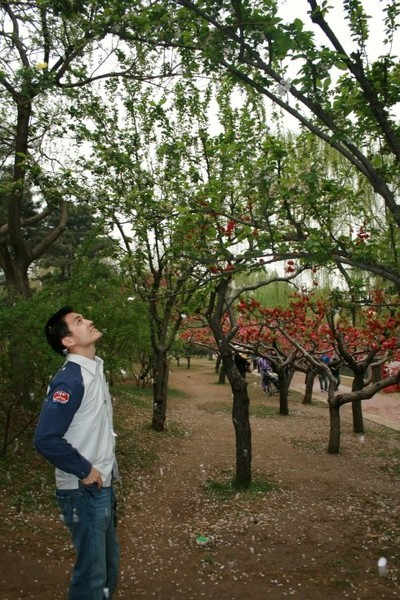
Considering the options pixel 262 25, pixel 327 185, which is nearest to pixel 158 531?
pixel 327 185

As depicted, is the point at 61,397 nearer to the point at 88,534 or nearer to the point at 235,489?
the point at 88,534

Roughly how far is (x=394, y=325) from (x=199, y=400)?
11.4 metres

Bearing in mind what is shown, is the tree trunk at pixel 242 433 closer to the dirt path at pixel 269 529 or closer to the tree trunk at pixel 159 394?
the dirt path at pixel 269 529

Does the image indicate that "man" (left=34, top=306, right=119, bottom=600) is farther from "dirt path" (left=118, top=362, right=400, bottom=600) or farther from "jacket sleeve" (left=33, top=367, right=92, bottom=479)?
"dirt path" (left=118, top=362, right=400, bottom=600)

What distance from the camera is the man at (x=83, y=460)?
2.64 metres

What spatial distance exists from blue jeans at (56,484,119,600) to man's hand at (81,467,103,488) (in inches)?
3.3

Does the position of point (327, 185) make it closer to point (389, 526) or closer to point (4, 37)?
point (389, 526)

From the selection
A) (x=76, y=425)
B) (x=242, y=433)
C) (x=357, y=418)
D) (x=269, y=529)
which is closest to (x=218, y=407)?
→ (x=357, y=418)

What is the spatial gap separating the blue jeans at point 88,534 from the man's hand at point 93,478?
83 millimetres

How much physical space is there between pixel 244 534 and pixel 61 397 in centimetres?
437

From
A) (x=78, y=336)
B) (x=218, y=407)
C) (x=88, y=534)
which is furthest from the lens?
(x=218, y=407)

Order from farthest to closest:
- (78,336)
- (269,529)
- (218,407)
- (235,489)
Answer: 1. (218,407)
2. (235,489)
3. (269,529)
4. (78,336)

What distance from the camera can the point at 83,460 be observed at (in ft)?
8.72

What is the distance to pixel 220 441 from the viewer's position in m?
11.9
